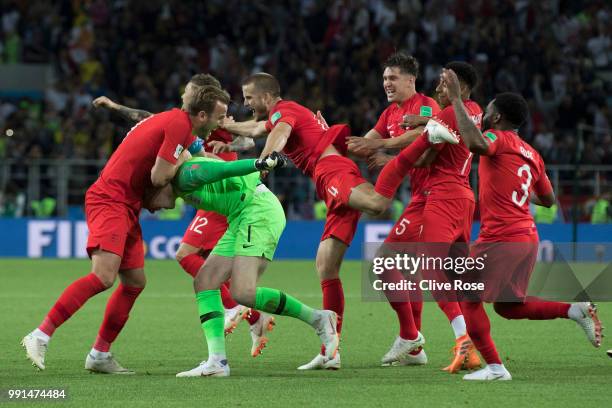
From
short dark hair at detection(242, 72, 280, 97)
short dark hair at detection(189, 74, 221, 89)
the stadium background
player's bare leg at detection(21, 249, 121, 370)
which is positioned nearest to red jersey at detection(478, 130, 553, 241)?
short dark hair at detection(242, 72, 280, 97)

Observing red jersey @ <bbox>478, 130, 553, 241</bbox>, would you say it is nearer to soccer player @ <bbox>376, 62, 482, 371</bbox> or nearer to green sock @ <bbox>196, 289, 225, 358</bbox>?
soccer player @ <bbox>376, 62, 482, 371</bbox>

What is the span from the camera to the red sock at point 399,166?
26.0 ft

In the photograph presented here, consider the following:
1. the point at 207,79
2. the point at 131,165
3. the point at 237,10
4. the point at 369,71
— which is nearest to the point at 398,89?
the point at 207,79

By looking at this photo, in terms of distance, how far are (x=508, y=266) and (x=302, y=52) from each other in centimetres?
1787

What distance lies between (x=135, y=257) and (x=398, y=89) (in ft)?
8.16

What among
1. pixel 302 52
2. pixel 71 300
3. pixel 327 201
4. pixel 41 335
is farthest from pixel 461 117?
pixel 302 52

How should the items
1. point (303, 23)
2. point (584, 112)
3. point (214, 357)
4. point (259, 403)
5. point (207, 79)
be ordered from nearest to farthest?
point (259, 403), point (214, 357), point (207, 79), point (584, 112), point (303, 23)

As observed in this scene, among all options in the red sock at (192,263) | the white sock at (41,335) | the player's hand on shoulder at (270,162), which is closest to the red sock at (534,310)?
the player's hand on shoulder at (270,162)

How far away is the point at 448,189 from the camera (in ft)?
28.2

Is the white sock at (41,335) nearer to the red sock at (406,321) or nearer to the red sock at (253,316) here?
the red sock at (253,316)

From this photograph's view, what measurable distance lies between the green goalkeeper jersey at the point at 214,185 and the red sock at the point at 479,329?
1655 millimetres

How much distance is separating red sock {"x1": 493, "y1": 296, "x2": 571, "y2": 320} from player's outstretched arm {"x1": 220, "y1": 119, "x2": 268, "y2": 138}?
2334 mm

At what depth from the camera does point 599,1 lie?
25.7 meters

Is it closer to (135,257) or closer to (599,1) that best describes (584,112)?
(599,1)
